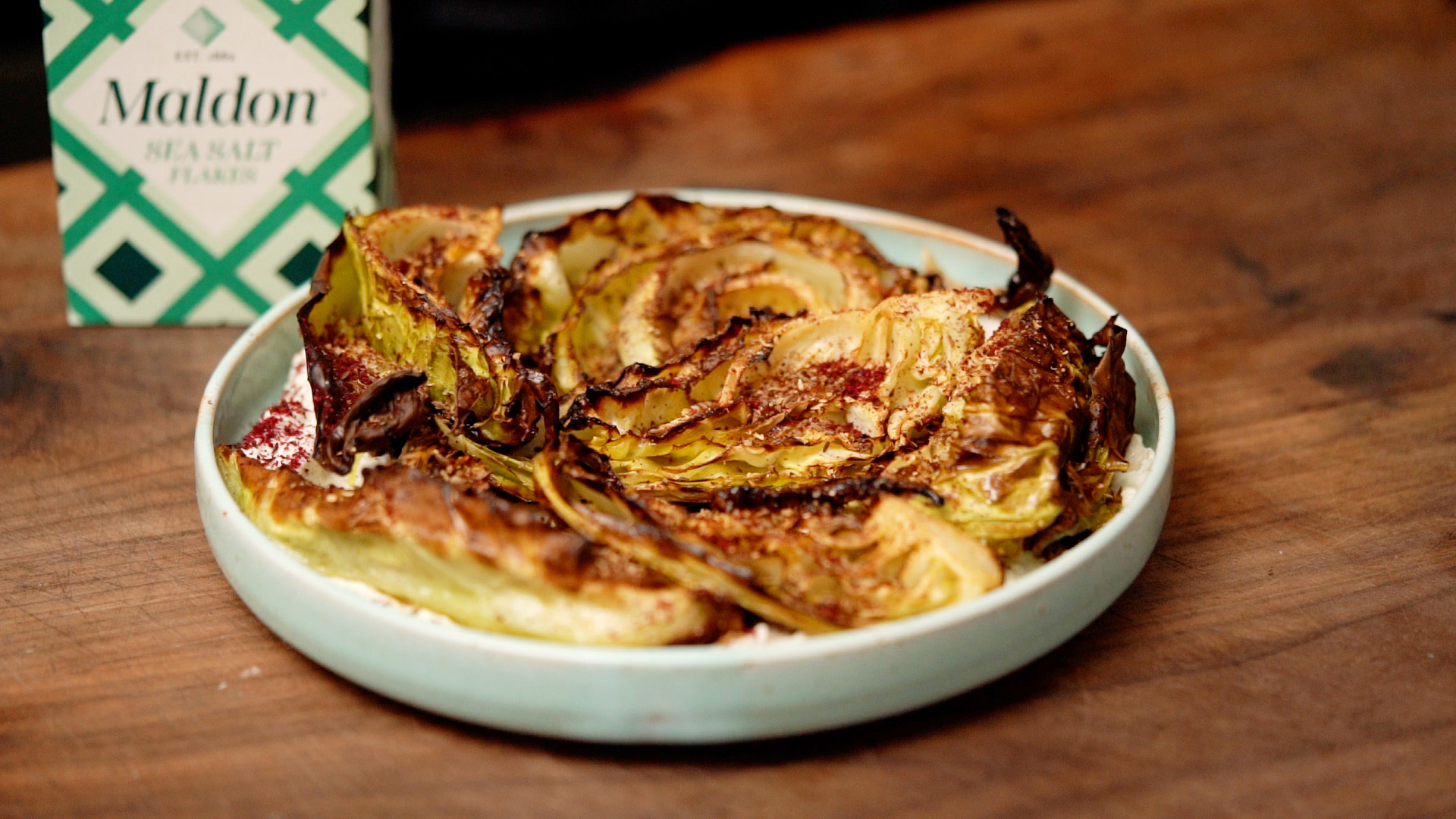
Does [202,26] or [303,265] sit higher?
[202,26]

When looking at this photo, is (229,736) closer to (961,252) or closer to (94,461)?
(94,461)

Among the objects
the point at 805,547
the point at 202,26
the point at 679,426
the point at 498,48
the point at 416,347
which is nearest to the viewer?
the point at 805,547

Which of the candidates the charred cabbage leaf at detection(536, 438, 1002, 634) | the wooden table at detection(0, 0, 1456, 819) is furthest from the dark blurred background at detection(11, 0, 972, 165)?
the charred cabbage leaf at detection(536, 438, 1002, 634)

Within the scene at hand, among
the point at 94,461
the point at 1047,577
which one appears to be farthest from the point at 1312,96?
the point at 94,461

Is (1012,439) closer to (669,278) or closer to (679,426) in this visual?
(679,426)

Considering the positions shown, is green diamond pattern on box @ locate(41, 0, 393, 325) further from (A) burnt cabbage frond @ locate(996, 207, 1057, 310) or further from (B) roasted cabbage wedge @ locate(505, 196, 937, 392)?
(A) burnt cabbage frond @ locate(996, 207, 1057, 310)

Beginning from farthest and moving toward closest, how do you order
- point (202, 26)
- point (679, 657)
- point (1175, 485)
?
1. point (202, 26)
2. point (1175, 485)
3. point (679, 657)

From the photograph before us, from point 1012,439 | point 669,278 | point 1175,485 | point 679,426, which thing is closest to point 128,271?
point 669,278

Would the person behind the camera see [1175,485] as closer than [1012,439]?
No
